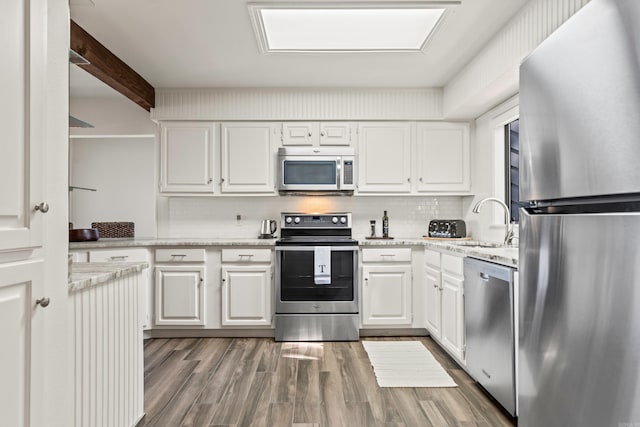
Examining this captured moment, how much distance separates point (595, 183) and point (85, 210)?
15.1ft

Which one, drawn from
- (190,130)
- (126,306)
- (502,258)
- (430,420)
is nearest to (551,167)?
(502,258)

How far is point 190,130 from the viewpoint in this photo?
12.8 feet

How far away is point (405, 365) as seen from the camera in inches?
114

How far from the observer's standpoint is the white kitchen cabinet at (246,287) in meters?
3.59

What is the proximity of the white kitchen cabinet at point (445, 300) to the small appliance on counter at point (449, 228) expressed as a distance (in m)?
0.41

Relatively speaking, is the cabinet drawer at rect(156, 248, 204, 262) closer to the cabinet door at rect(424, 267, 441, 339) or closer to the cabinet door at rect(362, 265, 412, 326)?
the cabinet door at rect(362, 265, 412, 326)

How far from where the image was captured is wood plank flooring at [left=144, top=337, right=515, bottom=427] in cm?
212

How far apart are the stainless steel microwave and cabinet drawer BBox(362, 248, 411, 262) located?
27.3 inches

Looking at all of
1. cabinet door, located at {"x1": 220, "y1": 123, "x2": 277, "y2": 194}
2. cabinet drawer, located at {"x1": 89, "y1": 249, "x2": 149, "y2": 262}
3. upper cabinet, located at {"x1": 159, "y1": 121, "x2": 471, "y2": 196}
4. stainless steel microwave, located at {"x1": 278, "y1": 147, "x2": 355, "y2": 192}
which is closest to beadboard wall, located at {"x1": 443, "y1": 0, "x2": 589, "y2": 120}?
upper cabinet, located at {"x1": 159, "y1": 121, "x2": 471, "y2": 196}

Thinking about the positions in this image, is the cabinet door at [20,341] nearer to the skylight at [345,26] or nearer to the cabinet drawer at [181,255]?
the skylight at [345,26]

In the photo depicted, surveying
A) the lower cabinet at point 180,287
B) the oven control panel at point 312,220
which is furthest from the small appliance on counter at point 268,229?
the lower cabinet at point 180,287

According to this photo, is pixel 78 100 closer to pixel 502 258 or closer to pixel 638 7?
pixel 502 258

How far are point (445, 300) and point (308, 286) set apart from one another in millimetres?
1186

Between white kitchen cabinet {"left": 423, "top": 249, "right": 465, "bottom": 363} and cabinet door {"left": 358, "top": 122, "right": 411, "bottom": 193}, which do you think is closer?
white kitchen cabinet {"left": 423, "top": 249, "right": 465, "bottom": 363}
